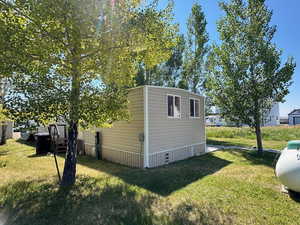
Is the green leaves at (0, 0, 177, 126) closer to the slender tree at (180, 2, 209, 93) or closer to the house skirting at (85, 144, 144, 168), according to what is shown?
the house skirting at (85, 144, 144, 168)

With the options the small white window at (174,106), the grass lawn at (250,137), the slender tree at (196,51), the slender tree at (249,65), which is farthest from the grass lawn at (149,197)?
the slender tree at (196,51)

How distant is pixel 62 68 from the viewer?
484 cm

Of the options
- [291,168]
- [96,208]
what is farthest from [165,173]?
[291,168]

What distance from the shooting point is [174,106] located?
329 inches

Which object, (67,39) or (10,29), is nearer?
(10,29)

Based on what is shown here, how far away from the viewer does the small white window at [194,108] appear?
31.5 ft

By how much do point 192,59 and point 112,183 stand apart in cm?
1376

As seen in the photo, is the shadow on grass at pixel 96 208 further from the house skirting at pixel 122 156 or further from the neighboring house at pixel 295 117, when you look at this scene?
the neighboring house at pixel 295 117

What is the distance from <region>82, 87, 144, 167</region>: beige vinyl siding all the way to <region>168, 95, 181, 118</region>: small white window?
164cm

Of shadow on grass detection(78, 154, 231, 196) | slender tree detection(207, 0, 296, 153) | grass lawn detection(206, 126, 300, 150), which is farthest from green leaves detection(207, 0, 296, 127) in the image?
grass lawn detection(206, 126, 300, 150)

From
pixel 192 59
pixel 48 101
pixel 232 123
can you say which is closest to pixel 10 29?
pixel 48 101

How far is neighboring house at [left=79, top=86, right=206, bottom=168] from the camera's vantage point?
277 inches

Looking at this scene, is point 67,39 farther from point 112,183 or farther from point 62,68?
point 112,183

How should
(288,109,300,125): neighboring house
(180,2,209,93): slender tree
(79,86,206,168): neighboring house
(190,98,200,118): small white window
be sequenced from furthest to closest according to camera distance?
1. (288,109,300,125): neighboring house
2. (180,2,209,93): slender tree
3. (190,98,200,118): small white window
4. (79,86,206,168): neighboring house
